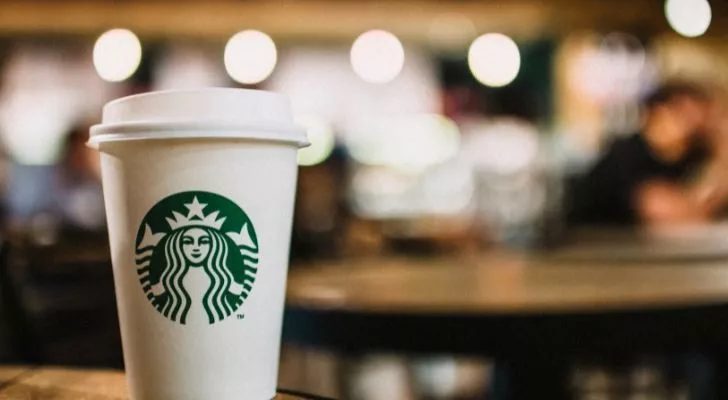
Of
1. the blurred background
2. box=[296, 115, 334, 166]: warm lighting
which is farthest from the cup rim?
box=[296, 115, 334, 166]: warm lighting

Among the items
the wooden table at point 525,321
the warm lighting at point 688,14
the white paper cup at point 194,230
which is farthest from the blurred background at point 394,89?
the white paper cup at point 194,230

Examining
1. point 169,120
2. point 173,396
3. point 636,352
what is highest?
point 169,120

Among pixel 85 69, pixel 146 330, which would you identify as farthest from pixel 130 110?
pixel 85 69

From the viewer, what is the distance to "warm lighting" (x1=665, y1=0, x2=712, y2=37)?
6.02 m

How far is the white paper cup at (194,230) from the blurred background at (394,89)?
3.44 m

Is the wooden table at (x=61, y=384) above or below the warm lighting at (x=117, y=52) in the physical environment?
below

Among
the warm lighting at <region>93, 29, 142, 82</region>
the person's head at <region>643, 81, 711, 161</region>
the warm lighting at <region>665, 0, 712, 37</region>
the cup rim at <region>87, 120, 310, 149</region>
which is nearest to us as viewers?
the cup rim at <region>87, 120, 310, 149</region>

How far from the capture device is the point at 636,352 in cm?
139

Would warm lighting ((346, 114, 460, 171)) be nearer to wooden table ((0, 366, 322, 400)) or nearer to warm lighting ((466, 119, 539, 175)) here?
warm lighting ((466, 119, 539, 175))

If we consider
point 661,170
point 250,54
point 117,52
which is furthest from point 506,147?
point 661,170

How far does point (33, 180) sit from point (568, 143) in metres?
5.82

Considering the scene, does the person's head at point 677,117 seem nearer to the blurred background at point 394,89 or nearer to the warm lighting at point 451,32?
the blurred background at point 394,89

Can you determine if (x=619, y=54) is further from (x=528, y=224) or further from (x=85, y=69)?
(x=85, y=69)

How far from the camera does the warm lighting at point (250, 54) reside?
725 cm
